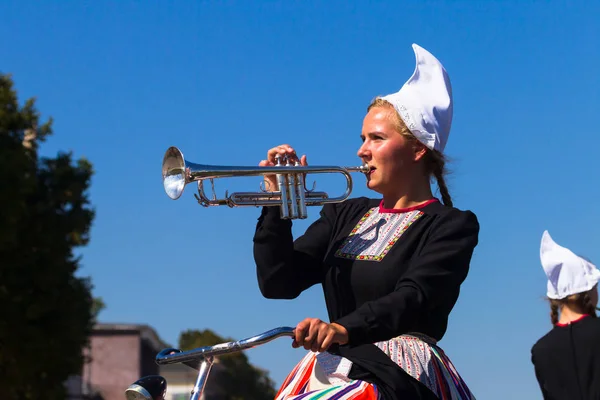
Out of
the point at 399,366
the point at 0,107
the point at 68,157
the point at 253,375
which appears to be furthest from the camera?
the point at 253,375

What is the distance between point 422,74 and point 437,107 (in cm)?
17

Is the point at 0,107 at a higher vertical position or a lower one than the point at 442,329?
higher

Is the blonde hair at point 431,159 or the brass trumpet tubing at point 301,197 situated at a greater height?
the blonde hair at point 431,159

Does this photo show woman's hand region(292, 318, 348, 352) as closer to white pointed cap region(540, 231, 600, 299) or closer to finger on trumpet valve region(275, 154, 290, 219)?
finger on trumpet valve region(275, 154, 290, 219)

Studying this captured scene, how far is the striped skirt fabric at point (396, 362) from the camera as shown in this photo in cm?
398

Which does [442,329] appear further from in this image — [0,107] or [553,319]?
[0,107]

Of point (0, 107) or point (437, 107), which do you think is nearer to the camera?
point (437, 107)

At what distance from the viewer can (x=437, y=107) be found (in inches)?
181

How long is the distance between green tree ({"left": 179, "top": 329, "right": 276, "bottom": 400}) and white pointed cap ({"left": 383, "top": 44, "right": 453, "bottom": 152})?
6034 cm

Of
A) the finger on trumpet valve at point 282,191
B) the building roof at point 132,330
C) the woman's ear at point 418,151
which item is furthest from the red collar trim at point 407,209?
the building roof at point 132,330

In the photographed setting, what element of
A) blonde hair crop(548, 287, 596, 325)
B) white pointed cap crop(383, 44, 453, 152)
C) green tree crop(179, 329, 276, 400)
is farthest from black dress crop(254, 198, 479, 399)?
green tree crop(179, 329, 276, 400)

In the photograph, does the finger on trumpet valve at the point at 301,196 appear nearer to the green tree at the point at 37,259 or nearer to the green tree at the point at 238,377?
the green tree at the point at 37,259

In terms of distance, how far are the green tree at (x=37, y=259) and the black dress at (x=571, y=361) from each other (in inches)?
851

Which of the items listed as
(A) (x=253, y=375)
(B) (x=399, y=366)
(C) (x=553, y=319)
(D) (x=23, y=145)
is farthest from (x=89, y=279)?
(A) (x=253, y=375)
